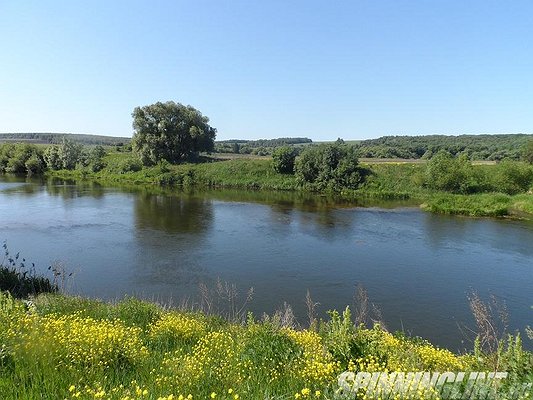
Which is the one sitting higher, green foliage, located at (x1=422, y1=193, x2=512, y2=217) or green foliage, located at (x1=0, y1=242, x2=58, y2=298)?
green foliage, located at (x1=422, y1=193, x2=512, y2=217)

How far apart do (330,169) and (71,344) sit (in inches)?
1735

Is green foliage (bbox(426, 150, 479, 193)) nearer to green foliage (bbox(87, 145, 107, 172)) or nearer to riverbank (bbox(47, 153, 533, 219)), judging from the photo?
riverbank (bbox(47, 153, 533, 219))

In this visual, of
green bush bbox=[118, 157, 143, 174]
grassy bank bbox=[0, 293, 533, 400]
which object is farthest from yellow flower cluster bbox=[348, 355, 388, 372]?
green bush bbox=[118, 157, 143, 174]

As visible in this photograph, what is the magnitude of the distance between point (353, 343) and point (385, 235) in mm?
20561

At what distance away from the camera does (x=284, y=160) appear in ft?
169

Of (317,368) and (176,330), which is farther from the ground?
(317,368)

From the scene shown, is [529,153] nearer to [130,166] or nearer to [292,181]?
[292,181]

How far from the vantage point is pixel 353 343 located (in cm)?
522

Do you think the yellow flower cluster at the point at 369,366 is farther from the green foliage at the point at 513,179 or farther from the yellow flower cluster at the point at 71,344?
the green foliage at the point at 513,179

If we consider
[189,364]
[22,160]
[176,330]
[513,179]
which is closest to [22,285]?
[176,330]

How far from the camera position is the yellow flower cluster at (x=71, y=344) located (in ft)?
14.7

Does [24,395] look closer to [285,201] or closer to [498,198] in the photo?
[285,201]

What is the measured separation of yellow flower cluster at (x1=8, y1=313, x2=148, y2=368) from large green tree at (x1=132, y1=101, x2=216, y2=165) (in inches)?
2105

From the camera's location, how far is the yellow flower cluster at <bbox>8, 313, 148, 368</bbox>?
4.48 meters
